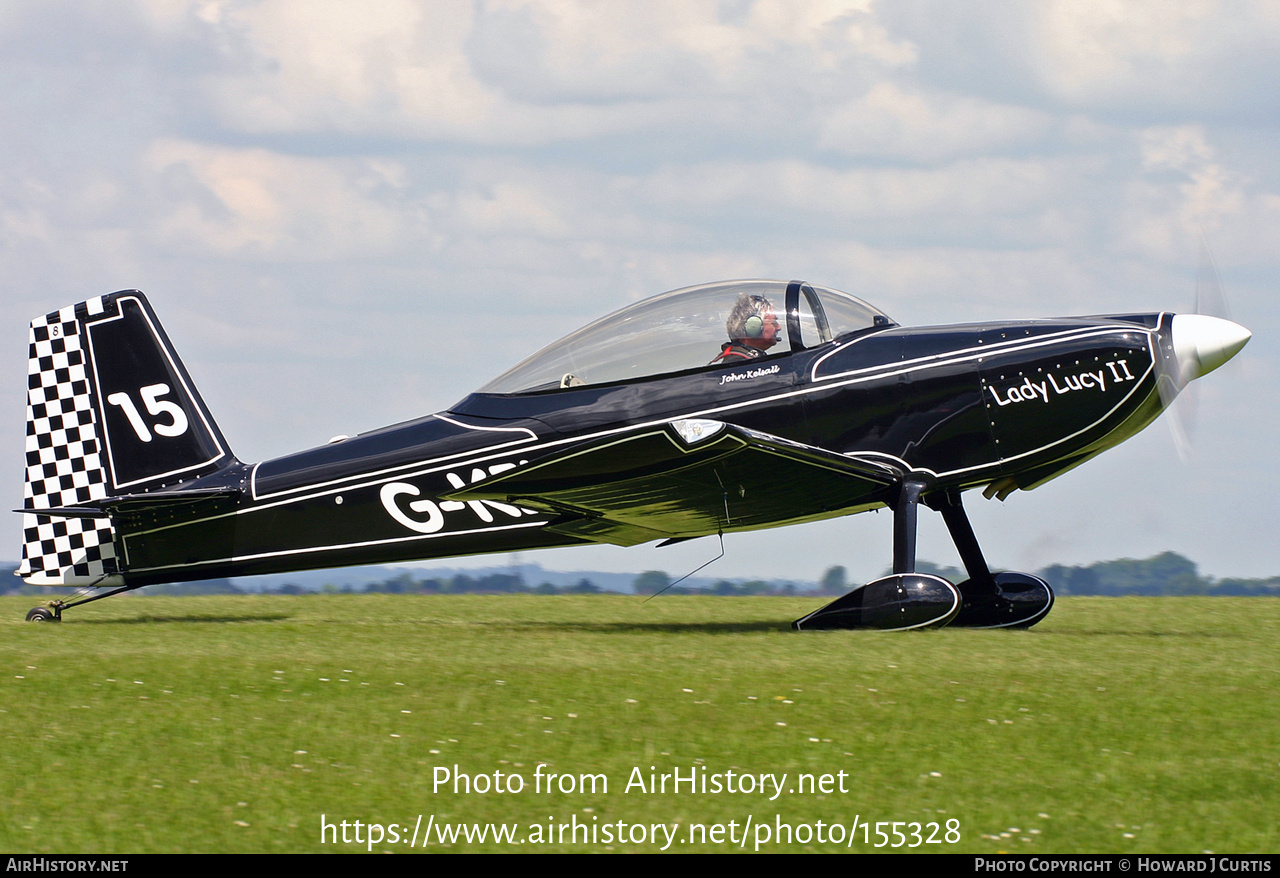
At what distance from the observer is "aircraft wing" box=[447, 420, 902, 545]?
8.76m

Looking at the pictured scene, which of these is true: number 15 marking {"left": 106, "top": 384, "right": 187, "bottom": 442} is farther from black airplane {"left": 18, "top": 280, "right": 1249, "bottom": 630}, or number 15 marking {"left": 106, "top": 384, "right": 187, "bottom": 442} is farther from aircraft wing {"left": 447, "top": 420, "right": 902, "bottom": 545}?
aircraft wing {"left": 447, "top": 420, "right": 902, "bottom": 545}

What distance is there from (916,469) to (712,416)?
1742mm

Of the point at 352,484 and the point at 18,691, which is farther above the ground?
the point at 352,484

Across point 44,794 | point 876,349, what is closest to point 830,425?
point 876,349

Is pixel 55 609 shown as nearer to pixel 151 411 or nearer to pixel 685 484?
pixel 151 411

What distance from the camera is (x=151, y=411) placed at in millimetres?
11570

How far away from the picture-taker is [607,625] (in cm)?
1103

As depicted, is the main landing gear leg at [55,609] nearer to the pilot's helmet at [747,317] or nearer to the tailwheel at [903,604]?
the pilot's helmet at [747,317]

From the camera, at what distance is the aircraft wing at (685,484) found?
876 centimetres

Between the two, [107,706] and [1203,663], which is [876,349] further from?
[107,706]

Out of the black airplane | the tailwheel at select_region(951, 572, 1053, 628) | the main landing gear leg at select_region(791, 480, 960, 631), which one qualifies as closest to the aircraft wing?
the black airplane

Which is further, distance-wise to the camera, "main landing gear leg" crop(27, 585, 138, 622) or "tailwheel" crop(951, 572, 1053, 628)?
"main landing gear leg" crop(27, 585, 138, 622)

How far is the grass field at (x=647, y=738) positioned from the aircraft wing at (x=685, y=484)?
3.86 ft

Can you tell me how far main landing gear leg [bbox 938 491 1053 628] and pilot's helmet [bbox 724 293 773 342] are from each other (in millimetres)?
2244
